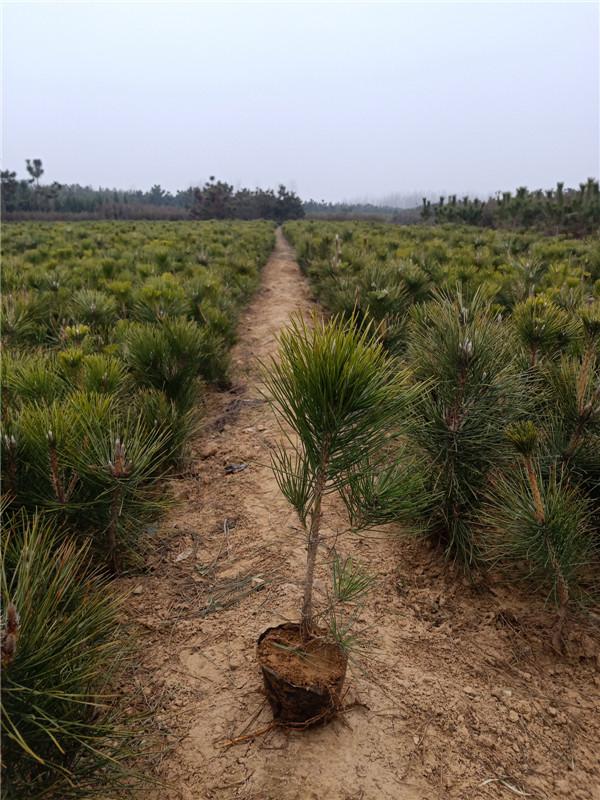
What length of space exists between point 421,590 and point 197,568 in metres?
1.05

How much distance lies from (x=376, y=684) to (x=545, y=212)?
83.4 feet

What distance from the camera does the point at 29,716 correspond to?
0.93 m

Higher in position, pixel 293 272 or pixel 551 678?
pixel 293 272

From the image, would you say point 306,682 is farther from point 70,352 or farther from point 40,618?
point 70,352

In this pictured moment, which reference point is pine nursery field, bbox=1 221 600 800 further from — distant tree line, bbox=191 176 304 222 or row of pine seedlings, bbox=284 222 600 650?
distant tree line, bbox=191 176 304 222

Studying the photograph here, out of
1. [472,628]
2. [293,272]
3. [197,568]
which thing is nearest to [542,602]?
[472,628]

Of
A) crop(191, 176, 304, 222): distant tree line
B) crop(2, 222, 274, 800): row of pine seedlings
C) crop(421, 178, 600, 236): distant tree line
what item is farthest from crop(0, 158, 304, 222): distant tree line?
crop(2, 222, 274, 800): row of pine seedlings

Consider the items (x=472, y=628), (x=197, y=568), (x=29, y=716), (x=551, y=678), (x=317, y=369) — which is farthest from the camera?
(x=197, y=568)

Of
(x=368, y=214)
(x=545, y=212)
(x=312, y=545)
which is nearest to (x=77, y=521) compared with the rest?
(x=312, y=545)

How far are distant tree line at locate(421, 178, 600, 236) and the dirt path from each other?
20459 mm

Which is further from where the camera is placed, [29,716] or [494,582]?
[494,582]

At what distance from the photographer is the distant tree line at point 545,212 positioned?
67.6 ft

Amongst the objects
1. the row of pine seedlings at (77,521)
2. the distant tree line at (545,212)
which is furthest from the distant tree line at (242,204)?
the row of pine seedlings at (77,521)

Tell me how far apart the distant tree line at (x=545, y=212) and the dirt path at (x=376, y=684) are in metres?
20.5
